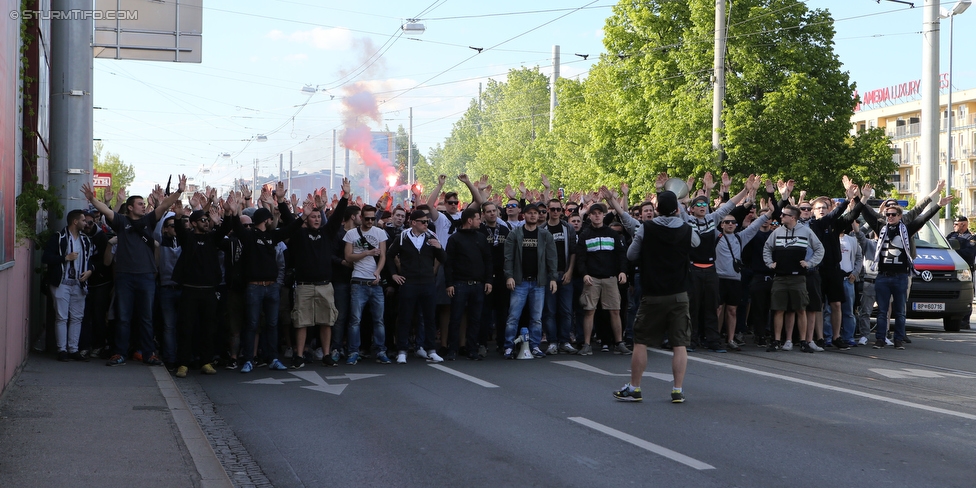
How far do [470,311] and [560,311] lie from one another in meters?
1.41

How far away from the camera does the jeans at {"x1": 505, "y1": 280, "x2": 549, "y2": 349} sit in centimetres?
1393

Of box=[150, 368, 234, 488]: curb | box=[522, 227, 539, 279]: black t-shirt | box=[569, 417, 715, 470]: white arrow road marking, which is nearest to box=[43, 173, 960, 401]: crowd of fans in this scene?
box=[522, 227, 539, 279]: black t-shirt

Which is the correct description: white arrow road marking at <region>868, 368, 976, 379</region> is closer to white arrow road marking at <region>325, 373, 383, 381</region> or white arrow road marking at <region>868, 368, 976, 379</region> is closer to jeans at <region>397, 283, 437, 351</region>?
jeans at <region>397, 283, 437, 351</region>

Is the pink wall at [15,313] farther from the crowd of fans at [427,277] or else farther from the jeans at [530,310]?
the jeans at [530,310]

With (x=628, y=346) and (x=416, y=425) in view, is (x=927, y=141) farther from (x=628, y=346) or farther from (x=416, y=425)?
(x=416, y=425)

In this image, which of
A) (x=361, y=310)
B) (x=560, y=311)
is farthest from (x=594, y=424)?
(x=560, y=311)

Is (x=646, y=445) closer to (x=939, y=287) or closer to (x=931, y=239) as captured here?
(x=939, y=287)

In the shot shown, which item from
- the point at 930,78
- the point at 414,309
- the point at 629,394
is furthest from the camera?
the point at 930,78

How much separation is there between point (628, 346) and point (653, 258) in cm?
550

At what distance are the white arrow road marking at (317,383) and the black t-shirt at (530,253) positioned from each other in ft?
10.4

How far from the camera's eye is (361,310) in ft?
44.2

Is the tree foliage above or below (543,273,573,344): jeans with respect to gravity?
above

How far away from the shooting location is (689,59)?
124ft

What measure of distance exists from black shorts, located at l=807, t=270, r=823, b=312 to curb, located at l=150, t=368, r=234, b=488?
339 inches
